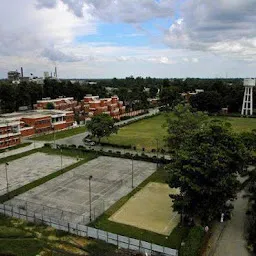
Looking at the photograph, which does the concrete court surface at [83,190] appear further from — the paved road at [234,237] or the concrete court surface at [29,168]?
the paved road at [234,237]

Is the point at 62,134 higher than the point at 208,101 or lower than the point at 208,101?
lower

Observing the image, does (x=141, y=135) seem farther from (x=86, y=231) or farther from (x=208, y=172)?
(x=86, y=231)

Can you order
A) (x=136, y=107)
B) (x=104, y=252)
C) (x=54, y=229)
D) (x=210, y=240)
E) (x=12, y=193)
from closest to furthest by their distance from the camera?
(x=104, y=252), (x=210, y=240), (x=54, y=229), (x=12, y=193), (x=136, y=107)

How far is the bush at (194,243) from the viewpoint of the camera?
21.1m

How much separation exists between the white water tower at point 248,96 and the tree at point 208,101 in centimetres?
730

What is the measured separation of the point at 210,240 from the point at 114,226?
7911 mm

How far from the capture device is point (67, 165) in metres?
43.9

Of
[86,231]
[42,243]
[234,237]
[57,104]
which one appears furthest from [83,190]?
[57,104]

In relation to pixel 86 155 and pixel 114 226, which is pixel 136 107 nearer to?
pixel 86 155

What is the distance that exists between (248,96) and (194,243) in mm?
79307

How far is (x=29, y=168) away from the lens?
42.8 meters

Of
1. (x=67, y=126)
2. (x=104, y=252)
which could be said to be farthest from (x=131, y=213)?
(x=67, y=126)

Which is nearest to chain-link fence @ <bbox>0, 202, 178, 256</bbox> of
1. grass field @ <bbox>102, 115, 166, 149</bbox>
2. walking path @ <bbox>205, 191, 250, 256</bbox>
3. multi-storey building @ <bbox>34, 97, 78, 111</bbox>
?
walking path @ <bbox>205, 191, 250, 256</bbox>

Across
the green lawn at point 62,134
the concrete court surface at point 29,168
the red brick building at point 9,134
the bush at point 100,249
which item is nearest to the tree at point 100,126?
the concrete court surface at point 29,168
